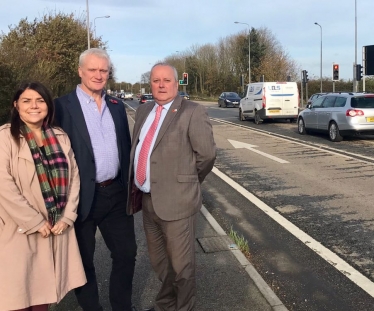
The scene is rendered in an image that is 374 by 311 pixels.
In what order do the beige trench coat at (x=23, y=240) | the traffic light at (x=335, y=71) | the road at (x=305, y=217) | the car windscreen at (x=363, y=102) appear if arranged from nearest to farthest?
the beige trench coat at (x=23, y=240) → the road at (x=305, y=217) → the car windscreen at (x=363, y=102) → the traffic light at (x=335, y=71)

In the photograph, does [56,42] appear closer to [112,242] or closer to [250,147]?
[250,147]

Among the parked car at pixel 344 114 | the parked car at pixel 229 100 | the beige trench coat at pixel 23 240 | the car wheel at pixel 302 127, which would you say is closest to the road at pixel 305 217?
the parked car at pixel 344 114

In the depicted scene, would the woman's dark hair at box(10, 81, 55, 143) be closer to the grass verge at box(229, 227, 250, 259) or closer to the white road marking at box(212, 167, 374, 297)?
the grass verge at box(229, 227, 250, 259)

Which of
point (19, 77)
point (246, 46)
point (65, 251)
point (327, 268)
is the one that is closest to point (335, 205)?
point (327, 268)

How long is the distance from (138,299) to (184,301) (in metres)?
0.67

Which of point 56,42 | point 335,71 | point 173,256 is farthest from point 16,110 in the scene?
point 335,71

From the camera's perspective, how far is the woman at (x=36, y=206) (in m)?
2.67

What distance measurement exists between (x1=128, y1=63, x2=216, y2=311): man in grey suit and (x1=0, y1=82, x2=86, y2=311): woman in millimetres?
530

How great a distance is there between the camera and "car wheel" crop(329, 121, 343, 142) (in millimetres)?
15174

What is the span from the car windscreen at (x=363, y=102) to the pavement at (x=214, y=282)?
10.9 m

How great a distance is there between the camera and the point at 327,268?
4688mm

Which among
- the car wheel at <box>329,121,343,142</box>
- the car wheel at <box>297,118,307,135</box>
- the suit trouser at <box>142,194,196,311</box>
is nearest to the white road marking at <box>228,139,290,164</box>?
the car wheel at <box>329,121,343,142</box>

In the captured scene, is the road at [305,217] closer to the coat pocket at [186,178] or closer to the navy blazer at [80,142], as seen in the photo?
the coat pocket at [186,178]

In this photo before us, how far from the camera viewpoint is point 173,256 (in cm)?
327
